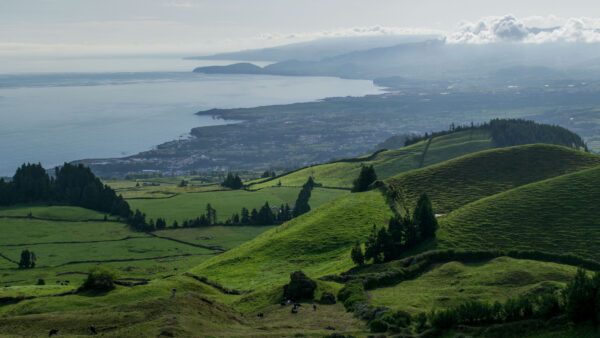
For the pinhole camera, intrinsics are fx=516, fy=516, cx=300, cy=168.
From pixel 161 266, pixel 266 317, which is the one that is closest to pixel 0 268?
pixel 161 266

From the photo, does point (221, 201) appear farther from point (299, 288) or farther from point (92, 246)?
point (299, 288)

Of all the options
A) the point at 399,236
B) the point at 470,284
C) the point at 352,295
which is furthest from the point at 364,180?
the point at 352,295

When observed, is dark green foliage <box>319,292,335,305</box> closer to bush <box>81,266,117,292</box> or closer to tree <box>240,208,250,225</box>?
bush <box>81,266,117,292</box>

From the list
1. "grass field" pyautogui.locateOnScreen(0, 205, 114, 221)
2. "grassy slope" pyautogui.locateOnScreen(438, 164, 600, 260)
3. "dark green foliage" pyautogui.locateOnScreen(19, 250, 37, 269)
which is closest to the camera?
"grassy slope" pyautogui.locateOnScreen(438, 164, 600, 260)

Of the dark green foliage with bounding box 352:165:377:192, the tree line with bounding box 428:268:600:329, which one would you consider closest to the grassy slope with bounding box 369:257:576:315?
the tree line with bounding box 428:268:600:329

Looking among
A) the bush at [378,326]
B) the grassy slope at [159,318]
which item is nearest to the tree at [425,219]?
the grassy slope at [159,318]

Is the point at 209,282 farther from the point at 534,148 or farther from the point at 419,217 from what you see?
the point at 534,148
